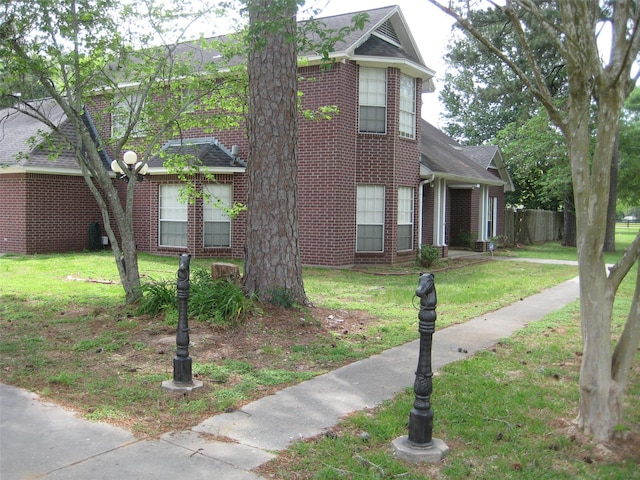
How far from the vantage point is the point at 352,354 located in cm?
688

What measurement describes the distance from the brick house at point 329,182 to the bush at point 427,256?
636mm

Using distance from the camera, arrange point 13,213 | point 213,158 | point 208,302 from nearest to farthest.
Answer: point 208,302 → point 213,158 → point 13,213

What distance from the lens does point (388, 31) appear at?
1762 centimetres

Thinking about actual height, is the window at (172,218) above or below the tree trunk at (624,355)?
above

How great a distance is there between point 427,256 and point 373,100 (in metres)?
4.68

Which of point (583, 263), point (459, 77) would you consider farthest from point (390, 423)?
point (459, 77)

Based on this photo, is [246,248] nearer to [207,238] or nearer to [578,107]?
[578,107]

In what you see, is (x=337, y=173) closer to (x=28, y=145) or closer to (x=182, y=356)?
(x=28, y=145)

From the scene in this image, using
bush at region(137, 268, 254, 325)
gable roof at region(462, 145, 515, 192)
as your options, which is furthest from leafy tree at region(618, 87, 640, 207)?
bush at region(137, 268, 254, 325)

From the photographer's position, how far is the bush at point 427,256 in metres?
16.9

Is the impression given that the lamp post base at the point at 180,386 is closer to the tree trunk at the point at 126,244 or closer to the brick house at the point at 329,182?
the tree trunk at the point at 126,244

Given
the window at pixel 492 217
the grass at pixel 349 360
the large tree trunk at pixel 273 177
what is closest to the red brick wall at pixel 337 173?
the grass at pixel 349 360

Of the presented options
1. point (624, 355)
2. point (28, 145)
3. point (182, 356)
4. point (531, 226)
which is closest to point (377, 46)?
point (28, 145)

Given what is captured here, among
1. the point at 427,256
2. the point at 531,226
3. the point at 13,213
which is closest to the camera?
the point at 427,256
